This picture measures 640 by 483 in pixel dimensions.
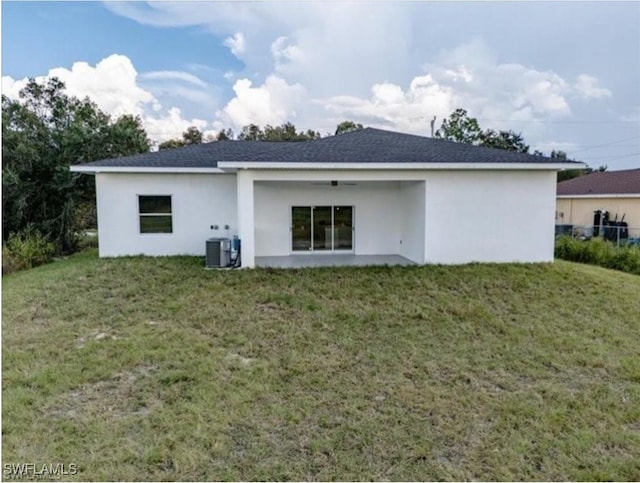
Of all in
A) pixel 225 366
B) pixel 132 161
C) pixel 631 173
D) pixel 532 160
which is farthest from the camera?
pixel 631 173

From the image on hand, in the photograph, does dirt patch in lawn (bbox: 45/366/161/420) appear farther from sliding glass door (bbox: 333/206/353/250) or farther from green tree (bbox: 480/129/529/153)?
green tree (bbox: 480/129/529/153)

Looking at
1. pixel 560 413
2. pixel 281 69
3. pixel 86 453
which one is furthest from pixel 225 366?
pixel 281 69

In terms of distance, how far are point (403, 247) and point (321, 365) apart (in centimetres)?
814

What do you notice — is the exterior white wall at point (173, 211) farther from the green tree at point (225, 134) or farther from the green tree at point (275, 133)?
the green tree at point (225, 134)

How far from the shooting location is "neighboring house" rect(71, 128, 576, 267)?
10.9 m

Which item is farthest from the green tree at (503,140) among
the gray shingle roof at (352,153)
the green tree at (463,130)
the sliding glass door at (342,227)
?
the sliding glass door at (342,227)

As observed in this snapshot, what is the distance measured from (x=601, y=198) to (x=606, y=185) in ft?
4.46

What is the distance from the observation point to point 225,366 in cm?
560

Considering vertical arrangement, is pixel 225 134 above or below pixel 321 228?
above

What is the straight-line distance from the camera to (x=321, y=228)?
530 inches

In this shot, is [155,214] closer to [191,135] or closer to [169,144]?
[169,144]

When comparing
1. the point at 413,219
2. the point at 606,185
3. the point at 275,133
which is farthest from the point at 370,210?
the point at 275,133

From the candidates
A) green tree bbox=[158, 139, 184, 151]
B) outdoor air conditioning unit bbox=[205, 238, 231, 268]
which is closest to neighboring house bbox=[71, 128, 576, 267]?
outdoor air conditioning unit bbox=[205, 238, 231, 268]

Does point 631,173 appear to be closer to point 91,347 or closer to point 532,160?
point 532,160
